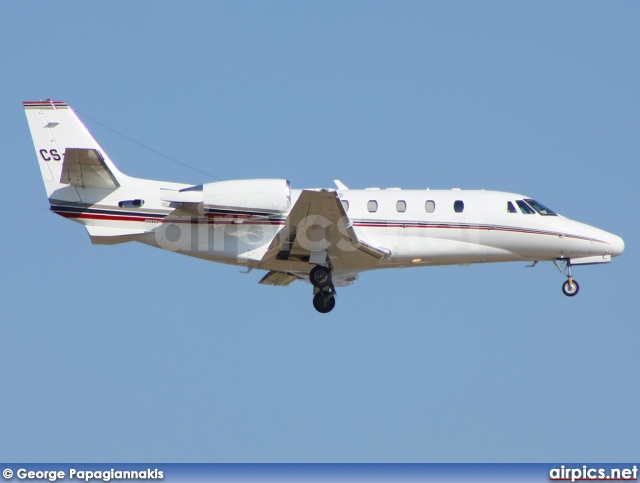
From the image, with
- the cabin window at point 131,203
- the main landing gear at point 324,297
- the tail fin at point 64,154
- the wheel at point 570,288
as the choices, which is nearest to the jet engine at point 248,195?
the cabin window at point 131,203

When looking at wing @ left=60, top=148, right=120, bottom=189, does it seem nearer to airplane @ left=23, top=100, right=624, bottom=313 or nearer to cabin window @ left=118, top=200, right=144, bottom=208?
airplane @ left=23, top=100, right=624, bottom=313

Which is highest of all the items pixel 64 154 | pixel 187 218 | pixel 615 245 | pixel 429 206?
pixel 64 154

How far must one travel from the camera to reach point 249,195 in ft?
69.7

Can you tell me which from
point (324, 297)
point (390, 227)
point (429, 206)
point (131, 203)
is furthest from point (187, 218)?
point (429, 206)

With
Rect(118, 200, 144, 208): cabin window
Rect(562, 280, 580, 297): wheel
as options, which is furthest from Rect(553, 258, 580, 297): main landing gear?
Rect(118, 200, 144, 208): cabin window

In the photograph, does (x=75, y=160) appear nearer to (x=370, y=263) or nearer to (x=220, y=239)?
(x=220, y=239)

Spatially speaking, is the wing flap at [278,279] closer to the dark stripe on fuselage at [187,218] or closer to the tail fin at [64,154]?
the dark stripe on fuselage at [187,218]

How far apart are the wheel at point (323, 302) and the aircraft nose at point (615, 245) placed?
652 centimetres

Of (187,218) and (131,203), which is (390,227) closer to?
(187,218)

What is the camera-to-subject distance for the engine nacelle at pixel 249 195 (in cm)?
2125

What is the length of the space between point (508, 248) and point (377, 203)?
3.26 meters

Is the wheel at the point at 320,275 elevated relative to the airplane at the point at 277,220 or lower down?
lower down

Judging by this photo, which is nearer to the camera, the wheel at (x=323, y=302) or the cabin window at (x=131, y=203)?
the cabin window at (x=131, y=203)

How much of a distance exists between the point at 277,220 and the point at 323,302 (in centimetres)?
216
